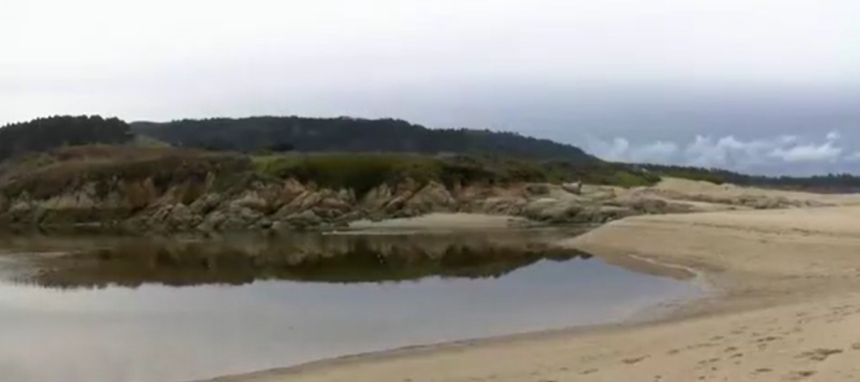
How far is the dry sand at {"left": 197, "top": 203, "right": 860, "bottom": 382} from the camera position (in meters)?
10.9

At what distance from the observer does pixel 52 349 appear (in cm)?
1711

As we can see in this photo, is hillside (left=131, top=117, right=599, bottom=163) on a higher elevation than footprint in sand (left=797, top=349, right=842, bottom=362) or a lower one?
higher

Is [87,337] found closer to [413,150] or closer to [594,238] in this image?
[594,238]

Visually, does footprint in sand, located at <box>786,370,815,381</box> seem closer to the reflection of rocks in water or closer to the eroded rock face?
the reflection of rocks in water

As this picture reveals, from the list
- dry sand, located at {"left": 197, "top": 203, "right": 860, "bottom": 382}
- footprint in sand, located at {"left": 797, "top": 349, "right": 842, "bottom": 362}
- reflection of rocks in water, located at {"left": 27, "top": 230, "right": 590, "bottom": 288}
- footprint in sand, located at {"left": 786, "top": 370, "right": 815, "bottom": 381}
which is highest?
footprint in sand, located at {"left": 797, "top": 349, "right": 842, "bottom": 362}

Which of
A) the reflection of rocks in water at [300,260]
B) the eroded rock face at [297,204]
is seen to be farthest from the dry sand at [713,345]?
the eroded rock face at [297,204]

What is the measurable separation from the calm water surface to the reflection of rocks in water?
0.11 meters

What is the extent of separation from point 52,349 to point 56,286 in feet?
38.6

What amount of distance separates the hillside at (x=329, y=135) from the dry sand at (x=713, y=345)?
118587 millimetres

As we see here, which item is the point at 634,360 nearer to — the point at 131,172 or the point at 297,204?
the point at 297,204

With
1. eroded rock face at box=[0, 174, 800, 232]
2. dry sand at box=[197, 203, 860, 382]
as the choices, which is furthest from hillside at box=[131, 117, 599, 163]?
dry sand at box=[197, 203, 860, 382]

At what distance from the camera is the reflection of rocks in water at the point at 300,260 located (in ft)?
98.4

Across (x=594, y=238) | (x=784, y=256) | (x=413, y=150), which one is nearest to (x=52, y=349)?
(x=784, y=256)

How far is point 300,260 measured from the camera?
3634 cm
